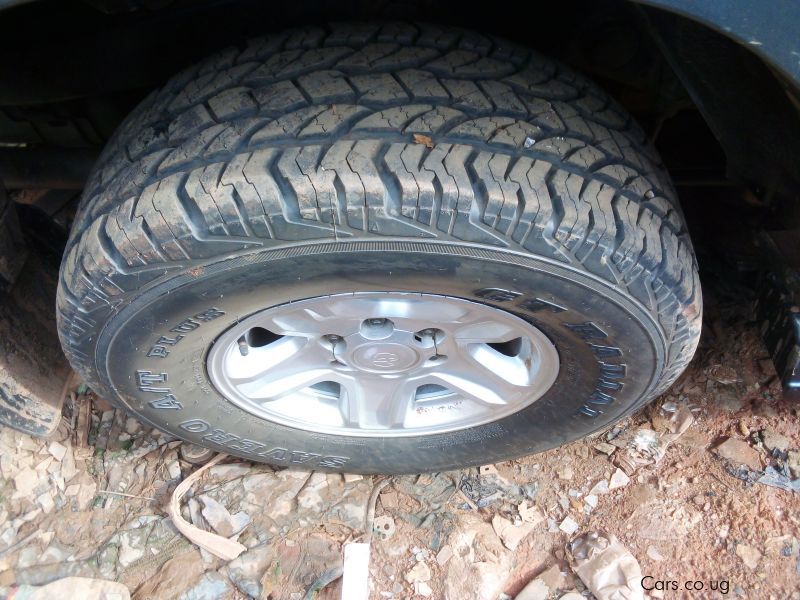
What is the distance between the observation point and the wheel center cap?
1.93 meters

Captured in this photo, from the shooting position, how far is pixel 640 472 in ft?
7.70

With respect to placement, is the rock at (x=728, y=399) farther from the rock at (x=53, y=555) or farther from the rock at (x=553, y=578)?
the rock at (x=53, y=555)

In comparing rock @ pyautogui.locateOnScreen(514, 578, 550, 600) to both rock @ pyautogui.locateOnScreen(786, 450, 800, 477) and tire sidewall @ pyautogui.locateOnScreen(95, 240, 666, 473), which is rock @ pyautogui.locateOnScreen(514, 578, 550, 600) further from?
rock @ pyautogui.locateOnScreen(786, 450, 800, 477)

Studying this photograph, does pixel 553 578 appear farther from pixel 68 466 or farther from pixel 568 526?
pixel 68 466

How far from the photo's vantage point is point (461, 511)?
2.30 m

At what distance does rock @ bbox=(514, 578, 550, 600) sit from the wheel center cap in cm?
78

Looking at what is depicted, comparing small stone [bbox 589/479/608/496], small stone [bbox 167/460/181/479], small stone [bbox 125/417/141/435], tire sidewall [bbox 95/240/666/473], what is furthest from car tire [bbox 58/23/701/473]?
small stone [bbox 125/417/141/435]

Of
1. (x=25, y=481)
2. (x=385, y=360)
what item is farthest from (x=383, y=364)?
(x=25, y=481)

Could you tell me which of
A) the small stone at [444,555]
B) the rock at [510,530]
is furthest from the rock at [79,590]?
the rock at [510,530]

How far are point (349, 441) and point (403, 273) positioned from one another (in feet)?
2.74

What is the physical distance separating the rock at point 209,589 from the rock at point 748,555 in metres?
1.60

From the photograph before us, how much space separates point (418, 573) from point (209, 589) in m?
0.66

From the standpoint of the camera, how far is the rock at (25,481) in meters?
2.40

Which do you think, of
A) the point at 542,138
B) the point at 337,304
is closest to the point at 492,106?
the point at 542,138
